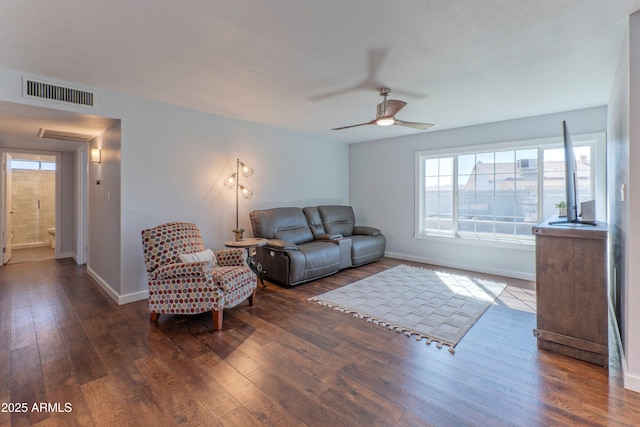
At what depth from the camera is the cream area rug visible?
282cm

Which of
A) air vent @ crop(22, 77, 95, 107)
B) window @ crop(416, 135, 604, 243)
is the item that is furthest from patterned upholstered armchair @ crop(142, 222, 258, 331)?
window @ crop(416, 135, 604, 243)

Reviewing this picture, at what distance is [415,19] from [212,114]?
3.12 m

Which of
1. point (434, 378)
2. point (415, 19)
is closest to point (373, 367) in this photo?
point (434, 378)

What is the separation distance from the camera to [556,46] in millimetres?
2371

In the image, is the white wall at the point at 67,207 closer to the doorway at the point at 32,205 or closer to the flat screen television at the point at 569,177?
the doorway at the point at 32,205

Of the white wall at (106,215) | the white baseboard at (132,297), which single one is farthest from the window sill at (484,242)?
the white wall at (106,215)

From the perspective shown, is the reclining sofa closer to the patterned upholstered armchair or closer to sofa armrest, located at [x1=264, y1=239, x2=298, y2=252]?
sofa armrest, located at [x1=264, y1=239, x2=298, y2=252]

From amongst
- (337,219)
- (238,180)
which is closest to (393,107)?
(238,180)

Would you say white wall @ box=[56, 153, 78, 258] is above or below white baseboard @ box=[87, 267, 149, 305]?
above

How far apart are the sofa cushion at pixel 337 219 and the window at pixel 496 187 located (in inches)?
51.3

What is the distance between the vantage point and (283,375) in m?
2.09

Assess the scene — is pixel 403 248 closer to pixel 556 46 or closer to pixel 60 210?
pixel 556 46

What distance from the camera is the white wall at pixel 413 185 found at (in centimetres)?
433

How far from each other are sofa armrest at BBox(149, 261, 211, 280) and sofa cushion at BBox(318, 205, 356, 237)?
2.99 m
